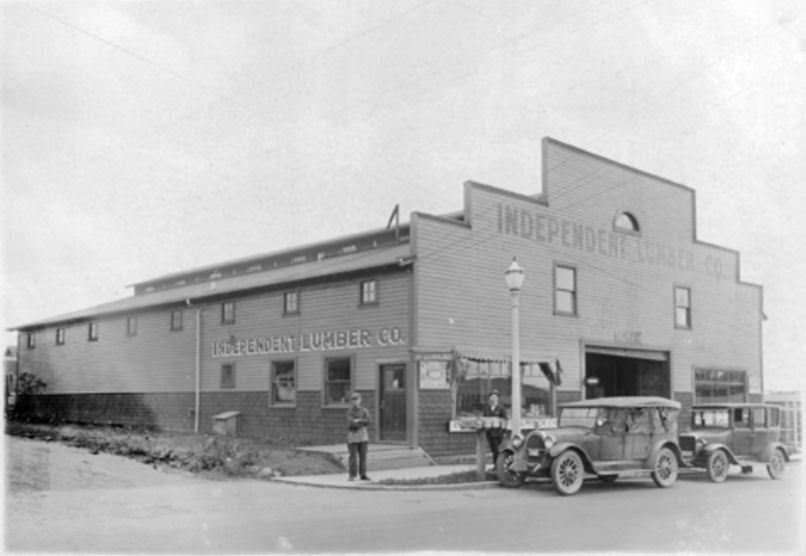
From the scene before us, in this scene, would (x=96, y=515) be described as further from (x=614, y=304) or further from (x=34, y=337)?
(x=34, y=337)

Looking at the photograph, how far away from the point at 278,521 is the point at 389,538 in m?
1.92

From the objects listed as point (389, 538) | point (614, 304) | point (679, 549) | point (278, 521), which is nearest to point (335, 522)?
point (278, 521)

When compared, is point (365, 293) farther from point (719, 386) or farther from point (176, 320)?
point (719, 386)

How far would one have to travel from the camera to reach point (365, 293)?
70.7ft

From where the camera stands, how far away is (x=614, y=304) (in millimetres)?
25172

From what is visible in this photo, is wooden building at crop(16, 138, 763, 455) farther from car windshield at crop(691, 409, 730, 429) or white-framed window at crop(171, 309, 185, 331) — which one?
car windshield at crop(691, 409, 730, 429)

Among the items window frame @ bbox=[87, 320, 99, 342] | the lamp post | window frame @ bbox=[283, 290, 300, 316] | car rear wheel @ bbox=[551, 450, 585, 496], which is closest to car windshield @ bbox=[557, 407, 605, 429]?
the lamp post

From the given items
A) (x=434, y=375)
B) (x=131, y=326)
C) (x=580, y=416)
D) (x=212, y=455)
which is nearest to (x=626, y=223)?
(x=434, y=375)

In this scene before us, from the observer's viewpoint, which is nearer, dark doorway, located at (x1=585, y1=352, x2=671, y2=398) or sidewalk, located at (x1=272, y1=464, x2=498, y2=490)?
sidewalk, located at (x1=272, y1=464, x2=498, y2=490)

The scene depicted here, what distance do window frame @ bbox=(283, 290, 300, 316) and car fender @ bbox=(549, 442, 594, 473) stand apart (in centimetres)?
1062

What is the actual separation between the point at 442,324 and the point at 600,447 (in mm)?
6047

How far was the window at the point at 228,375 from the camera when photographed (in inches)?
1008

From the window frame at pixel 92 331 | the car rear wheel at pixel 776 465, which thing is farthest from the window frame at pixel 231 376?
the car rear wheel at pixel 776 465

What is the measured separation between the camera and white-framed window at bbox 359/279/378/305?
833 inches
